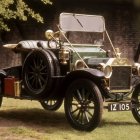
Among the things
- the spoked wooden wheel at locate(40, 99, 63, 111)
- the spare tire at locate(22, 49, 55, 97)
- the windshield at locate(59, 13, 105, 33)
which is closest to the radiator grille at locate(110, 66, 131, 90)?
the spare tire at locate(22, 49, 55, 97)

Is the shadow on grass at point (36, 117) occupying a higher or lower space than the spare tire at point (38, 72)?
lower

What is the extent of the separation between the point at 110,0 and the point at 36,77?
31.4ft

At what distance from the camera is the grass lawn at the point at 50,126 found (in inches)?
312

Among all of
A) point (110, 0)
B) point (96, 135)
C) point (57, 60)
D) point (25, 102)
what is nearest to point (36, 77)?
point (57, 60)

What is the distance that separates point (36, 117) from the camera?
10164 millimetres

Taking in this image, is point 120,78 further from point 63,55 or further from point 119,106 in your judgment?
point 63,55

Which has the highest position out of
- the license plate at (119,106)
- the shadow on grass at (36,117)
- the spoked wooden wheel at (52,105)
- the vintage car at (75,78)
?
the vintage car at (75,78)

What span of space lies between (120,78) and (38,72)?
1520 mm

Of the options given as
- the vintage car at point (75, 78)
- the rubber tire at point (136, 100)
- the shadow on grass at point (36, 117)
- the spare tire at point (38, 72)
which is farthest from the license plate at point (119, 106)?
the spare tire at point (38, 72)

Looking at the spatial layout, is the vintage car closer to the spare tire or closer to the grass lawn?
the spare tire

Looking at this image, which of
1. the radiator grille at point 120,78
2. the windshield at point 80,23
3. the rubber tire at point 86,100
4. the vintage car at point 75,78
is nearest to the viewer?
the rubber tire at point 86,100

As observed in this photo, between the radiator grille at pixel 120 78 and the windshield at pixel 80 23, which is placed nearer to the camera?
the radiator grille at pixel 120 78

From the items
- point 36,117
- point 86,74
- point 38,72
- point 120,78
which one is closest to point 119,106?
point 120,78

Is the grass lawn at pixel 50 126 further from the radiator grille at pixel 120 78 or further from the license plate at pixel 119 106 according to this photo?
the radiator grille at pixel 120 78
